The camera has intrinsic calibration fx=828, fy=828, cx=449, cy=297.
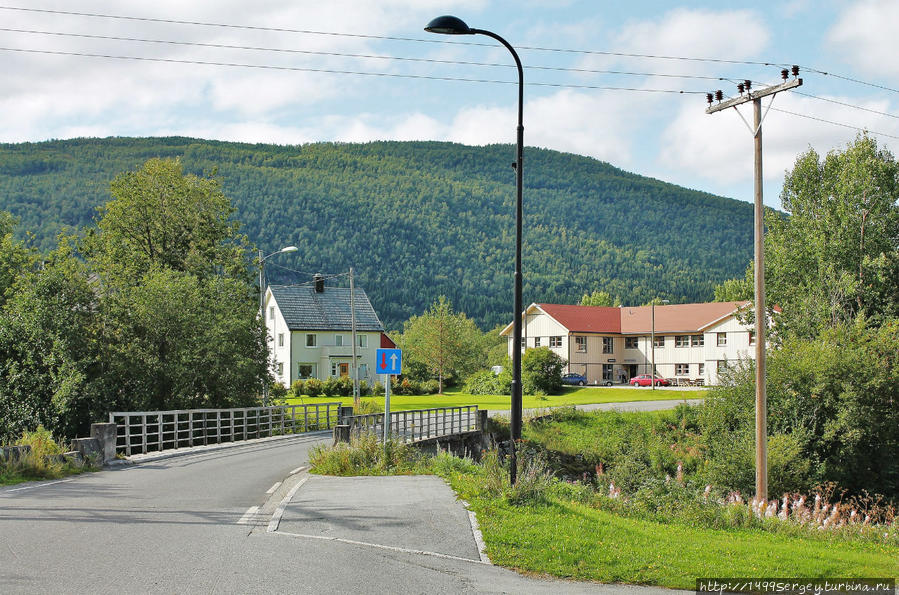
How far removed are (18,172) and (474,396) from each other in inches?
4784

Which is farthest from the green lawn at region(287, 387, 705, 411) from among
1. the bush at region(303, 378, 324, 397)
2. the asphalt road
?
the asphalt road

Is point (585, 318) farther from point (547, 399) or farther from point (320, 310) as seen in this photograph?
point (320, 310)

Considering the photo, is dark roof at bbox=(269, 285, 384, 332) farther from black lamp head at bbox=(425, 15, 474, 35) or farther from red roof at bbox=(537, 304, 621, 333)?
black lamp head at bbox=(425, 15, 474, 35)

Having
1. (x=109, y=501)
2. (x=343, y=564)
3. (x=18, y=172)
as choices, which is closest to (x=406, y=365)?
(x=109, y=501)

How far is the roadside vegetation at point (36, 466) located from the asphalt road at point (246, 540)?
1.01 meters

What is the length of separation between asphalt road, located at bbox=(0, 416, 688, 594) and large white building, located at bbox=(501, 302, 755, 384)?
2601 inches

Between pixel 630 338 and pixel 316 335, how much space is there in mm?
32183

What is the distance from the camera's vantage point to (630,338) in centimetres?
8544

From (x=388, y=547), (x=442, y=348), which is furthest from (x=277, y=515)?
(x=442, y=348)

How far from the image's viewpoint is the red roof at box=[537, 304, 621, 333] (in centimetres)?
8294

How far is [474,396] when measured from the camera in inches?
2657

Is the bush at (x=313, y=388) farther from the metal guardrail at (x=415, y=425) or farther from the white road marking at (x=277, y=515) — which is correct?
the white road marking at (x=277, y=515)

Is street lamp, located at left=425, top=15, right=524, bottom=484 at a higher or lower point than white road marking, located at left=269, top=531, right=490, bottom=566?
higher

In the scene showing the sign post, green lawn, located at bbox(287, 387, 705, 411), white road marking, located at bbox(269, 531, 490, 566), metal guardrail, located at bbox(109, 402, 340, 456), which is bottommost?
green lawn, located at bbox(287, 387, 705, 411)
